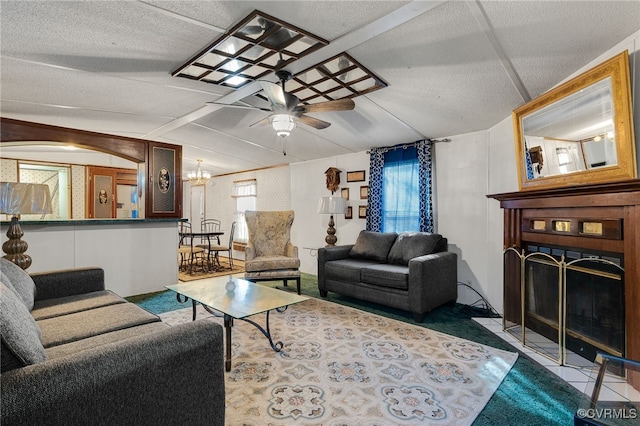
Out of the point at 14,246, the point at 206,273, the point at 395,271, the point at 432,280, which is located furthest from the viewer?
the point at 206,273

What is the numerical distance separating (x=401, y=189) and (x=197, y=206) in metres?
6.83

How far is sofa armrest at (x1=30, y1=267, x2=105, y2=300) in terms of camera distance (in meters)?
2.34

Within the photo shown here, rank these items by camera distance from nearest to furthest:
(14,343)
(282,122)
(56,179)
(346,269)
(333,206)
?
(14,343)
(282,122)
(346,269)
(333,206)
(56,179)

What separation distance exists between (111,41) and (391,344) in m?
3.15

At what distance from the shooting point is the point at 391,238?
4.16 meters

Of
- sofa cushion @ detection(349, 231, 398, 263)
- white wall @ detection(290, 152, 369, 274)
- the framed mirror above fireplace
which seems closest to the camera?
the framed mirror above fireplace

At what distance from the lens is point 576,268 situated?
229cm

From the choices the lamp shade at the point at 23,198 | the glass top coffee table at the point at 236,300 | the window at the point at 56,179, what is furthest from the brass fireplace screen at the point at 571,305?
the window at the point at 56,179

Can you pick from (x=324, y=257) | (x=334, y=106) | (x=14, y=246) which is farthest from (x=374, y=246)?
(x=14, y=246)

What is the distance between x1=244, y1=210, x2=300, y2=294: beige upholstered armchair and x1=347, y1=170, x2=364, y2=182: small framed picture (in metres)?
1.18

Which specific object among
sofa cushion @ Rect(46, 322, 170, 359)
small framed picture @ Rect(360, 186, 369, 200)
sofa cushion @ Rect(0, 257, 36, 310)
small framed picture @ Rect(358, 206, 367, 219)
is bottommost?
sofa cushion @ Rect(46, 322, 170, 359)

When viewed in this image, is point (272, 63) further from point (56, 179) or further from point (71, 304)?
A: point (56, 179)

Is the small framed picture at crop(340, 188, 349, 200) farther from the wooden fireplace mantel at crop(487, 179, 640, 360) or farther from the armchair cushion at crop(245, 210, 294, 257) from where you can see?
the wooden fireplace mantel at crop(487, 179, 640, 360)

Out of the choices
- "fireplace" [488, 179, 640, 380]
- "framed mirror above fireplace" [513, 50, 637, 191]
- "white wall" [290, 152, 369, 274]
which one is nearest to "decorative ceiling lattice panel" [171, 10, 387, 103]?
"framed mirror above fireplace" [513, 50, 637, 191]
